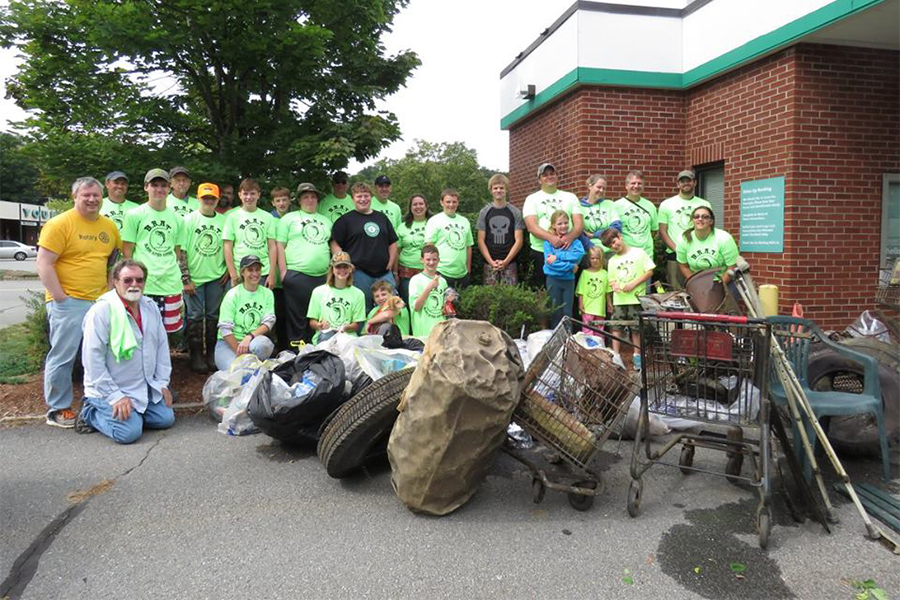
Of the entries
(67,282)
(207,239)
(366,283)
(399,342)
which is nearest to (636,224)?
(366,283)

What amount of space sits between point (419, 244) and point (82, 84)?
4440 millimetres

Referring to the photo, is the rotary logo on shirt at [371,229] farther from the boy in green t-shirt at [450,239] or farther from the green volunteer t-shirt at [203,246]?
the green volunteer t-shirt at [203,246]

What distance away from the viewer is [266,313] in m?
6.21

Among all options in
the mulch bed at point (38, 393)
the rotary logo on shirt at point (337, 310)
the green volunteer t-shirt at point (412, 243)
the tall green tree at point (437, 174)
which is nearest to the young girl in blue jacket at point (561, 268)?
the green volunteer t-shirt at point (412, 243)

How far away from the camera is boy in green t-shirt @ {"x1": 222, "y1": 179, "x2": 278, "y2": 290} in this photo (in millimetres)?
6645

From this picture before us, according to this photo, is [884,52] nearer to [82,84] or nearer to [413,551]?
[413,551]

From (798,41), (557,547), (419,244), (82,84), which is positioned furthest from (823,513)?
(82,84)

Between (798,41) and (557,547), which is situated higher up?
(798,41)

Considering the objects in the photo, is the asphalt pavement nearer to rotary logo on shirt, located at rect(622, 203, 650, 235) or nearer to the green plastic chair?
the green plastic chair

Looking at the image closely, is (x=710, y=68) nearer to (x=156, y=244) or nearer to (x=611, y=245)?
(x=611, y=245)

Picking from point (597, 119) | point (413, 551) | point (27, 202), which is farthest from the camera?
point (27, 202)

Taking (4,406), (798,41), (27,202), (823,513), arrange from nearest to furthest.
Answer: (823,513), (4,406), (798,41), (27,202)

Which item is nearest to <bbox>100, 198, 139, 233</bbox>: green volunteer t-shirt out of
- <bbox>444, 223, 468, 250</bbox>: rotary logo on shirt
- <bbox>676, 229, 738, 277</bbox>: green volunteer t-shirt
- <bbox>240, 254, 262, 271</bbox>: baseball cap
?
<bbox>240, 254, 262, 271</bbox>: baseball cap

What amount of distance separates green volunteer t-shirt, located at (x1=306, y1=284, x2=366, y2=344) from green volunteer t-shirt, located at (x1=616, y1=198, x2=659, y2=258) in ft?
10.6
